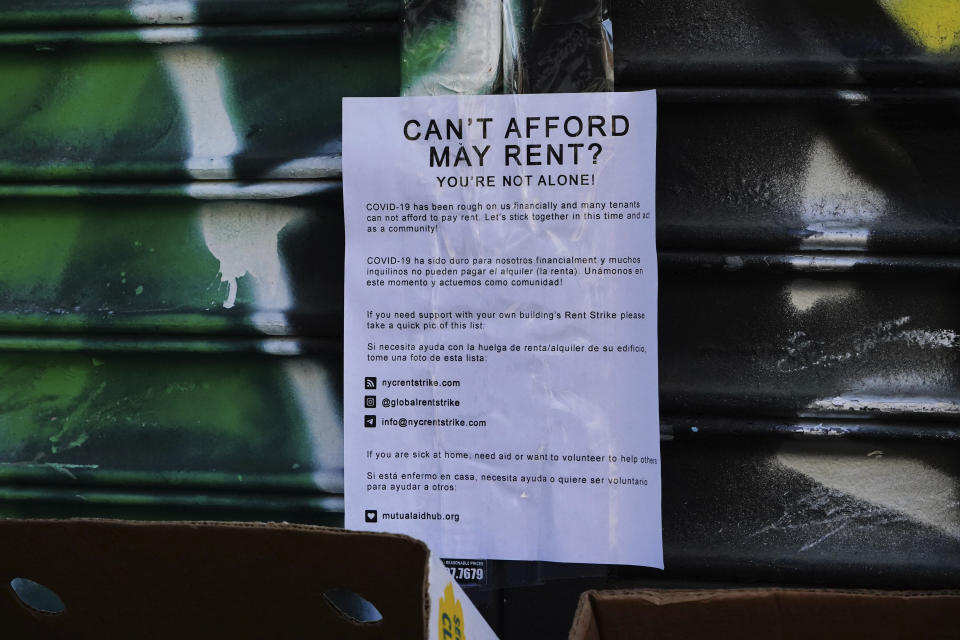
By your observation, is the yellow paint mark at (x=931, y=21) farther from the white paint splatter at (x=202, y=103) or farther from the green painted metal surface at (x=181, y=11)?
the white paint splatter at (x=202, y=103)

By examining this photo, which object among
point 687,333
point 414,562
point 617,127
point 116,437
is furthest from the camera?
point 116,437

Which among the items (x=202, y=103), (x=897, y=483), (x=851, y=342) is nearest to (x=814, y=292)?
(x=851, y=342)

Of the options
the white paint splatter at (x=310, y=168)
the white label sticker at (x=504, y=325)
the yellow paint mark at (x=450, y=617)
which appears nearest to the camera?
the yellow paint mark at (x=450, y=617)

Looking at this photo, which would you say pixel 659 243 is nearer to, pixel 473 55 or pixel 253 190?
pixel 473 55

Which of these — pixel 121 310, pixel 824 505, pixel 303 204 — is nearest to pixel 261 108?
pixel 303 204

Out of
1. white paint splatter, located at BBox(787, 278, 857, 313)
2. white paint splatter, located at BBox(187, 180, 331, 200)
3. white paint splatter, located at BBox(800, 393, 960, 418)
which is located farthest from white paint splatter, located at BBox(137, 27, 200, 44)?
white paint splatter, located at BBox(800, 393, 960, 418)

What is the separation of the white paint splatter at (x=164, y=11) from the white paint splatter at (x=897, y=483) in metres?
1.21

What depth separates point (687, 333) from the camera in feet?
4.20

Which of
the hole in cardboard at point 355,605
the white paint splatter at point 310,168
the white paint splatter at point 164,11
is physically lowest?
the hole in cardboard at point 355,605

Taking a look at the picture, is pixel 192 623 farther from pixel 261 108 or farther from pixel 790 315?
pixel 790 315

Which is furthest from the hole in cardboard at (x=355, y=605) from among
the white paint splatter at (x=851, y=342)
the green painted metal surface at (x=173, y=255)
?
the white paint splatter at (x=851, y=342)

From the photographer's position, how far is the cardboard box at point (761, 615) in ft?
2.58

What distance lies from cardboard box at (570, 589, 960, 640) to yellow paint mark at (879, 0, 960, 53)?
827 mm

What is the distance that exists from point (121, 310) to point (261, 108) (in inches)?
16.2
